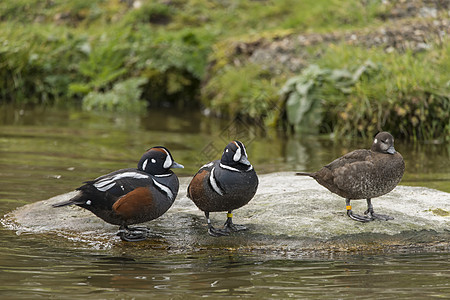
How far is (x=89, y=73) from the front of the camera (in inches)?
644

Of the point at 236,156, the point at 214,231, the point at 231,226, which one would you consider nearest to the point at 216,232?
the point at 214,231

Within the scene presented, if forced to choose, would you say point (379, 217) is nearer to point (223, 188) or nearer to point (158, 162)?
point (223, 188)

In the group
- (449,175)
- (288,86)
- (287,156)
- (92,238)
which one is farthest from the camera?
(288,86)

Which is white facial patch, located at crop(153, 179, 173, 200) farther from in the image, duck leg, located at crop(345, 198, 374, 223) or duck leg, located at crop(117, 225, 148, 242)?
duck leg, located at crop(345, 198, 374, 223)

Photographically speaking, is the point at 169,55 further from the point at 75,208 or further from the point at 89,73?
the point at 75,208

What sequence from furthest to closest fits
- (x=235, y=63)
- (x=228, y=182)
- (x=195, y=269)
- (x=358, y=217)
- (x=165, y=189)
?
(x=235, y=63) → (x=358, y=217) → (x=165, y=189) → (x=228, y=182) → (x=195, y=269)

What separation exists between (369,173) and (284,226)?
85 cm

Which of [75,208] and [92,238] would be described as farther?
[75,208]

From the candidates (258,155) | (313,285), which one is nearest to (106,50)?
(258,155)

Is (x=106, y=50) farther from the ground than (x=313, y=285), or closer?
farther from the ground

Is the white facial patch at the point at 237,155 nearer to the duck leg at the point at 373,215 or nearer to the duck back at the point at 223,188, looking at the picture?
the duck back at the point at 223,188

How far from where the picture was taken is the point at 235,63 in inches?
605

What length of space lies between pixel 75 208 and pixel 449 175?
17.0 ft

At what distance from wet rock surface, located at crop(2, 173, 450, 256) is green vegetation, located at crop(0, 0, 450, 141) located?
5091mm
